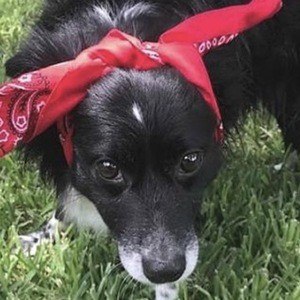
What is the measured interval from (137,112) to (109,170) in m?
0.17

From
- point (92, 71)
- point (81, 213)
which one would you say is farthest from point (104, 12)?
point (81, 213)

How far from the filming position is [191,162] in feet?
6.30

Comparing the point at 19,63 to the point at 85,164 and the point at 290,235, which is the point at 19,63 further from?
the point at 290,235

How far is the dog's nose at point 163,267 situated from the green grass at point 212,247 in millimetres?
339

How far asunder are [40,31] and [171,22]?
39 cm

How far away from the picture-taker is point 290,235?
2.50 metres

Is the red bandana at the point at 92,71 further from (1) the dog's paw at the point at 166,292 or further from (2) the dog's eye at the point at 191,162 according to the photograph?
A: (1) the dog's paw at the point at 166,292

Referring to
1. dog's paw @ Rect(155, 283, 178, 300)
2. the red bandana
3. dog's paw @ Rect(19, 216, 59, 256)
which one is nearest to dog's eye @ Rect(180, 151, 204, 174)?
the red bandana

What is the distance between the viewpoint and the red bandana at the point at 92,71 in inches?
72.4

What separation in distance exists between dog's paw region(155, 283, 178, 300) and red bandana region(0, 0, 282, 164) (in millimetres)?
589

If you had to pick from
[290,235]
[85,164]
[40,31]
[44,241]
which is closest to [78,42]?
[40,31]

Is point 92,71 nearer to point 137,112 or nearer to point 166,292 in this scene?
point 137,112

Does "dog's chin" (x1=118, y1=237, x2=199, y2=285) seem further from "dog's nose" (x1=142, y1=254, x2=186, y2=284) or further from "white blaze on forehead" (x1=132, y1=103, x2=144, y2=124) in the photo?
"white blaze on forehead" (x1=132, y1=103, x2=144, y2=124)

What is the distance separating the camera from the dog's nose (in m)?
1.87
